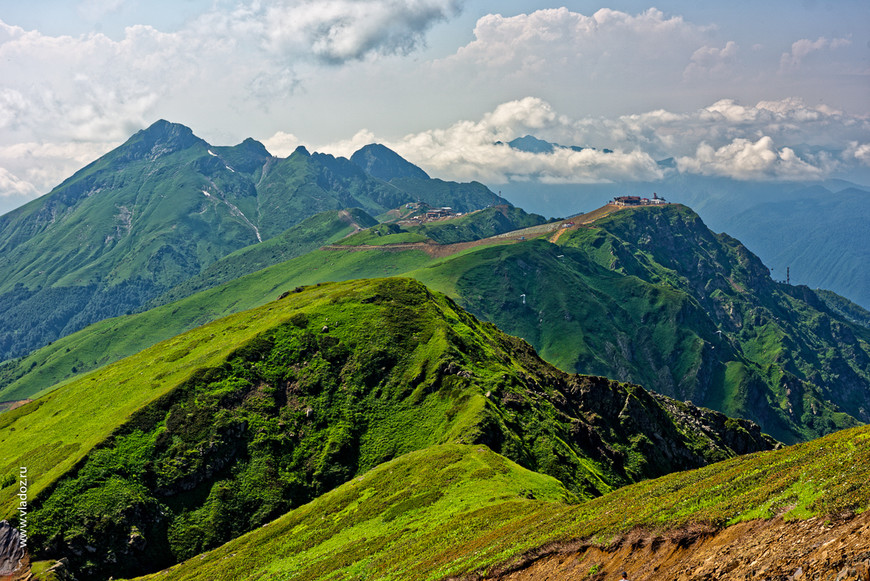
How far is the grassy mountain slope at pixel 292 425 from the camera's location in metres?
118

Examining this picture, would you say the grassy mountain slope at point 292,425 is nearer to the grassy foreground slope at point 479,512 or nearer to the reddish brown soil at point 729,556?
the grassy foreground slope at point 479,512

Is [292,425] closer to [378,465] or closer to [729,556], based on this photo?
[378,465]

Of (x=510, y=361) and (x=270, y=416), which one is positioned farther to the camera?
(x=510, y=361)

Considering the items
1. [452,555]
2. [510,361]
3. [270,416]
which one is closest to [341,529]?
[452,555]

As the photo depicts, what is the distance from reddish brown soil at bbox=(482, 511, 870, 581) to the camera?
1089 inches

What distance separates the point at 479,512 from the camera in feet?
263

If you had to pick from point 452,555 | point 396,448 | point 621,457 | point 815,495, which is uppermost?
point 815,495

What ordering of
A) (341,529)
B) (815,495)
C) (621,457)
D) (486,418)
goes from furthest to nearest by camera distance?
(621,457) < (486,418) < (341,529) < (815,495)

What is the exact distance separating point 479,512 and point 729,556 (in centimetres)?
5045

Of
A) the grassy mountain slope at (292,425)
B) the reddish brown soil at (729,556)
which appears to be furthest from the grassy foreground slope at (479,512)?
the grassy mountain slope at (292,425)

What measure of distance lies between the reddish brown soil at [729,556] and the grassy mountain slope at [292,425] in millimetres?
74865

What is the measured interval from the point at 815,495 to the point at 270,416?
12956cm

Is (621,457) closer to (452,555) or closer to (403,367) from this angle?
(403,367)

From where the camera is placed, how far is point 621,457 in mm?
150125
